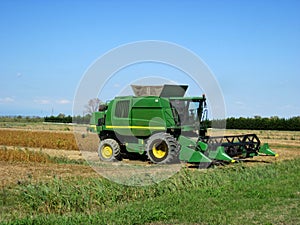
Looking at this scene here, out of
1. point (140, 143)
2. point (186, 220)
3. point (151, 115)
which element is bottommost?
point (186, 220)

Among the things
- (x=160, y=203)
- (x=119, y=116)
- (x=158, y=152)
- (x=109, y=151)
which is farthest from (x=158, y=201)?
(x=109, y=151)

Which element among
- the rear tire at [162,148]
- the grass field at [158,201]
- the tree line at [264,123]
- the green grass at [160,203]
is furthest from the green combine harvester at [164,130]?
the tree line at [264,123]

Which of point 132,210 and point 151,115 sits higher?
point 151,115

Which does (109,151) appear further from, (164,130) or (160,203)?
(160,203)

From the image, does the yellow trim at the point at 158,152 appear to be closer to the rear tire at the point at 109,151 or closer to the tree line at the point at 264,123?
Answer: the rear tire at the point at 109,151

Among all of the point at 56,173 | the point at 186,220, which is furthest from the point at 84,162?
the point at 186,220

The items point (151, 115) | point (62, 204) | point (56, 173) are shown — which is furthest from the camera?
point (151, 115)

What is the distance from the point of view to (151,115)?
1744 cm

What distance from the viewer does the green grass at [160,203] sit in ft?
25.8

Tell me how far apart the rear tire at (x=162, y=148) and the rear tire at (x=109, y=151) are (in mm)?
2114

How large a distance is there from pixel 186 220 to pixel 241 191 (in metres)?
3.36

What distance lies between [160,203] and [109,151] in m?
10.0

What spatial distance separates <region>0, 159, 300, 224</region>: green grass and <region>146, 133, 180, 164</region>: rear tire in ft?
14.7

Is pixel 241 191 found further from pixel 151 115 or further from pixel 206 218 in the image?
pixel 151 115
